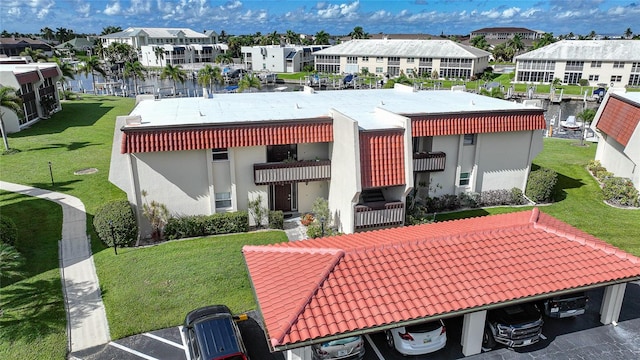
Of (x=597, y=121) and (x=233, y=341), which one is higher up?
(x=597, y=121)

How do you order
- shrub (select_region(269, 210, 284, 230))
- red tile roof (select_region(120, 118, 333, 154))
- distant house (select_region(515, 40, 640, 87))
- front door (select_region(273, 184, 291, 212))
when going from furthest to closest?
distant house (select_region(515, 40, 640, 87)) < front door (select_region(273, 184, 291, 212)) < shrub (select_region(269, 210, 284, 230)) < red tile roof (select_region(120, 118, 333, 154))

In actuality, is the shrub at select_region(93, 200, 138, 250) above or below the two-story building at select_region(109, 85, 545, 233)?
below

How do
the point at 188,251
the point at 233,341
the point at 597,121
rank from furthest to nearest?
A: the point at 597,121 → the point at 188,251 → the point at 233,341

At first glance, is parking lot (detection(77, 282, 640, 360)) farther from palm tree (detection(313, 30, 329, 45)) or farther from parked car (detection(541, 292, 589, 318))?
palm tree (detection(313, 30, 329, 45))

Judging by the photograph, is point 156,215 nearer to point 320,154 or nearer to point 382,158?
point 320,154

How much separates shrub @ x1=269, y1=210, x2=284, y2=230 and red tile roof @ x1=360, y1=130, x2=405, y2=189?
4903mm

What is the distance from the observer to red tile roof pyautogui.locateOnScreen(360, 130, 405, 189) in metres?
19.5

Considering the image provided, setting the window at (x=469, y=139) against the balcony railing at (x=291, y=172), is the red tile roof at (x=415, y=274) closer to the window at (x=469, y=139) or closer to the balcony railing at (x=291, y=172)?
the balcony railing at (x=291, y=172)

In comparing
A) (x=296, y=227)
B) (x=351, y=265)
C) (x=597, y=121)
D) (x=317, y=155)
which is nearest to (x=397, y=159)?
(x=317, y=155)

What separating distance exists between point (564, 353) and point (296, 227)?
505 inches

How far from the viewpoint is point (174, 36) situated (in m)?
153

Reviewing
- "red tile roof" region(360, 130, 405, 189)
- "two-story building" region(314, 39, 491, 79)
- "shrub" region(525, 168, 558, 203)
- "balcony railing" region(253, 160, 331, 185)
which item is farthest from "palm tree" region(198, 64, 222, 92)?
"shrub" region(525, 168, 558, 203)

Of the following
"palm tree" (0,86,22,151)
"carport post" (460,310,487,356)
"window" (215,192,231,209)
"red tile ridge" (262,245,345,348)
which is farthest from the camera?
"palm tree" (0,86,22,151)

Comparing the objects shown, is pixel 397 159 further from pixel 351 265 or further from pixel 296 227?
pixel 351 265
